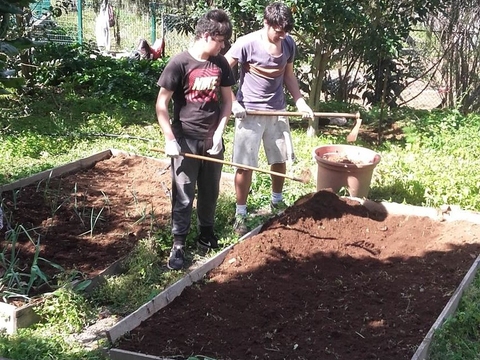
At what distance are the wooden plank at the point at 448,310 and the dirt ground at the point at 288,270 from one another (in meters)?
0.08

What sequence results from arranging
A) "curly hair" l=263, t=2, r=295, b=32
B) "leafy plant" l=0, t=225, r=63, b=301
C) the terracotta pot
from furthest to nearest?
the terracotta pot < "curly hair" l=263, t=2, r=295, b=32 < "leafy plant" l=0, t=225, r=63, b=301

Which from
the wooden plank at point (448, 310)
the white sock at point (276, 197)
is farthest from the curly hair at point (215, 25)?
→ the wooden plank at point (448, 310)

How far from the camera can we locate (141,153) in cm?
750

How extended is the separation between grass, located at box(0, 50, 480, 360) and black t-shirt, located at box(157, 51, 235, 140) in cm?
94

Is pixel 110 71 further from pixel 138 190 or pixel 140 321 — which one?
pixel 140 321

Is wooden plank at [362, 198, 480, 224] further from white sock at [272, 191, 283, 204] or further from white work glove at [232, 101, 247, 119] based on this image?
white work glove at [232, 101, 247, 119]

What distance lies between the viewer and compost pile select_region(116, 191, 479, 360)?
3.51 m

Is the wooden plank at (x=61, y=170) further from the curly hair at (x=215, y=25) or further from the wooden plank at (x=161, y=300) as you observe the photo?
the curly hair at (x=215, y=25)

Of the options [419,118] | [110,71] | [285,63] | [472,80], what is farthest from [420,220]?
[110,71]

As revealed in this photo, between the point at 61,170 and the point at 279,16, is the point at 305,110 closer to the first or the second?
the point at 279,16

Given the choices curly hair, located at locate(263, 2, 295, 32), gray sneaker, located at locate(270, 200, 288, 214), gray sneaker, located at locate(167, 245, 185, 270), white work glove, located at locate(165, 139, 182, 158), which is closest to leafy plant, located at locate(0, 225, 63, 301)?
gray sneaker, located at locate(167, 245, 185, 270)

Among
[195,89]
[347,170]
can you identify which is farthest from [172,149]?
[347,170]

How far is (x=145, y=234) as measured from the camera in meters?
5.00

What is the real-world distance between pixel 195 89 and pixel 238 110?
0.66 metres
